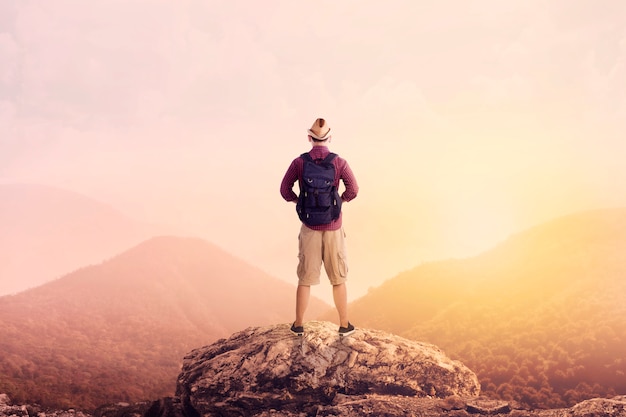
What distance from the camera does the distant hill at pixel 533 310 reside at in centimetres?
1477

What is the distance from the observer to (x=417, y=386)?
38.0 feet

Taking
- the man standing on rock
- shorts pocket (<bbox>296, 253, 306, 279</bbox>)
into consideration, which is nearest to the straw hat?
the man standing on rock

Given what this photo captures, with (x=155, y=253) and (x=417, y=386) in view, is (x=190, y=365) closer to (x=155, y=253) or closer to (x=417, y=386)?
(x=417, y=386)

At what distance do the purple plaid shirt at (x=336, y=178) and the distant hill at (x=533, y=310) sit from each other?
8.10 meters

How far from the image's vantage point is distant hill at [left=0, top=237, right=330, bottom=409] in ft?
75.1

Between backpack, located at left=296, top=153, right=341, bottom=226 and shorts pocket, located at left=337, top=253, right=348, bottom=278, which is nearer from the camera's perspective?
backpack, located at left=296, top=153, right=341, bottom=226

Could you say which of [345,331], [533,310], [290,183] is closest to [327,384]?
[345,331]

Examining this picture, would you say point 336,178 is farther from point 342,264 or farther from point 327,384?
point 327,384

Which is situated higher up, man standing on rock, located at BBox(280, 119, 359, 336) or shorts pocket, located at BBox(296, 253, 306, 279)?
man standing on rock, located at BBox(280, 119, 359, 336)

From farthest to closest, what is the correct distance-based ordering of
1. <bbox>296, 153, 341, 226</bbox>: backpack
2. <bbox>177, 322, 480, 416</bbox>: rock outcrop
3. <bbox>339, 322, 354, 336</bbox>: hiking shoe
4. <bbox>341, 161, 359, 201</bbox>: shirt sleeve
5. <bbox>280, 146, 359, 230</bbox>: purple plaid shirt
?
<bbox>339, 322, 354, 336</bbox>: hiking shoe → <bbox>177, 322, 480, 416</bbox>: rock outcrop → <bbox>341, 161, 359, 201</bbox>: shirt sleeve → <bbox>280, 146, 359, 230</bbox>: purple plaid shirt → <bbox>296, 153, 341, 226</bbox>: backpack

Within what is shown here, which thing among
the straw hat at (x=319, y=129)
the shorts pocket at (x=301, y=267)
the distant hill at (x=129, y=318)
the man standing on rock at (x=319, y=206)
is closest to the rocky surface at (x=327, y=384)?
the man standing on rock at (x=319, y=206)

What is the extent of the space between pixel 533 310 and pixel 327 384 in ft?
42.2

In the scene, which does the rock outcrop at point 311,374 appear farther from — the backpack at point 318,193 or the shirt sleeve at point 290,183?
the shirt sleeve at point 290,183

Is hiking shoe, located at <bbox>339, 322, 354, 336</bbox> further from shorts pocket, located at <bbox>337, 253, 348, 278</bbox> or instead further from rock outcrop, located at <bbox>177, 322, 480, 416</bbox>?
shorts pocket, located at <bbox>337, 253, 348, 278</bbox>
